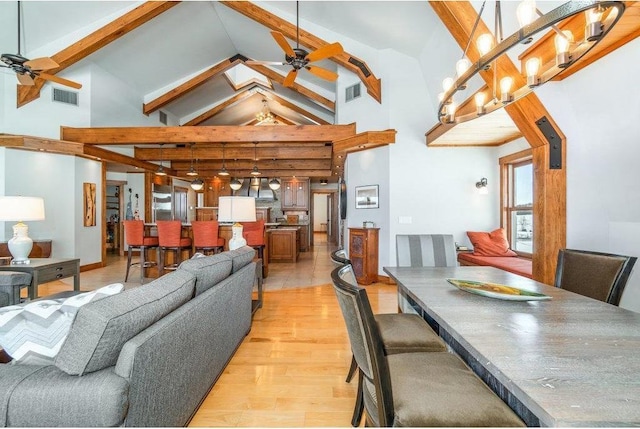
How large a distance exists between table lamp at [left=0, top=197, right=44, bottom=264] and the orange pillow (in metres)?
5.51

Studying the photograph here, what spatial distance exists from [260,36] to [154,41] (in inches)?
78.0

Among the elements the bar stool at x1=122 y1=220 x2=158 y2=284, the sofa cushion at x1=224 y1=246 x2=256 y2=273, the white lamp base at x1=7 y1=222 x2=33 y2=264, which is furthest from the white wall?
the bar stool at x1=122 y1=220 x2=158 y2=284

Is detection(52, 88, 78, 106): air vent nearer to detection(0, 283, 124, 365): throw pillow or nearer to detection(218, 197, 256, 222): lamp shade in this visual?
detection(218, 197, 256, 222): lamp shade

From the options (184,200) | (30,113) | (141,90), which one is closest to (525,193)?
(141,90)

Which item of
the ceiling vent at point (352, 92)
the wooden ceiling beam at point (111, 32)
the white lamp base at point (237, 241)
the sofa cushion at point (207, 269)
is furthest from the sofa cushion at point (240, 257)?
the wooden ceiling beam at point (111, 32)

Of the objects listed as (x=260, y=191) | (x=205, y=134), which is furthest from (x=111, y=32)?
(x=260, y=191)

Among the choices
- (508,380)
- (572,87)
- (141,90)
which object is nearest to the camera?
(508,380)

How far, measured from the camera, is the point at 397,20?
4285 millimetres

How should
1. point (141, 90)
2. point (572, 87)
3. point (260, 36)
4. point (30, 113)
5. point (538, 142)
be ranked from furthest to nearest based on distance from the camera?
point (141, 90), point (260, 36), point (30, 113), point (538, 142), point (572, 87)

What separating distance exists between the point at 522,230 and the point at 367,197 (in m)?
2.51

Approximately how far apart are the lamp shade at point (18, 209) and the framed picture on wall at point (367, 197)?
439 cm

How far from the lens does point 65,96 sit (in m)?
5.73

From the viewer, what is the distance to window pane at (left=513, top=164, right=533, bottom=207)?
Result: 4.62m

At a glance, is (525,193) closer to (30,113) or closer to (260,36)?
(260,36)
